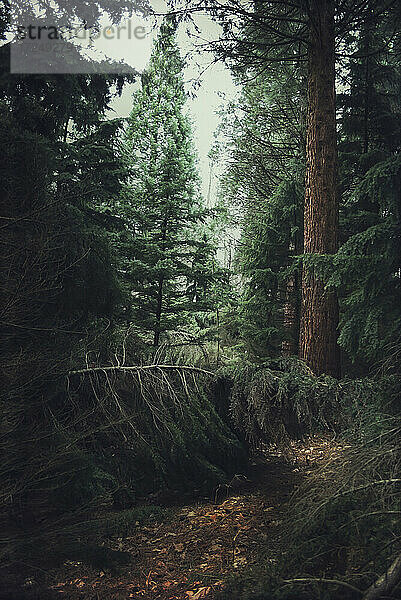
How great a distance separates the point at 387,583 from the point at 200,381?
317 centimetres

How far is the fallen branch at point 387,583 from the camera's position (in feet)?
7.11

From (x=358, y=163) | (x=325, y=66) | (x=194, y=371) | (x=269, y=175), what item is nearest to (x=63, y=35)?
(x=325, y=66)

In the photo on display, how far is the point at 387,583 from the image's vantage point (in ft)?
7.13

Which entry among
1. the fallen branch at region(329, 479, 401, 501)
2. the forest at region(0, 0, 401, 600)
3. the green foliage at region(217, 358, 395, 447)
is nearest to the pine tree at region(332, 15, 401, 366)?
the forest at region(0, 0, 401, 600)

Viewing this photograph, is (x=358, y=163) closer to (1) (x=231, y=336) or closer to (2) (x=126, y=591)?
(1) (x=231, y=336)

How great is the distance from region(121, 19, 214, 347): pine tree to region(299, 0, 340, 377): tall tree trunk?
3943mm

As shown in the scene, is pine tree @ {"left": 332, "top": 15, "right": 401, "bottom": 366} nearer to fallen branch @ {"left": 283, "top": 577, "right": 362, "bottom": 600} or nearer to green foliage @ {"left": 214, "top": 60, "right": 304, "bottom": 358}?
green foliage @ {"left": 214, "top": 60, "right": 304, "bottom": 358}

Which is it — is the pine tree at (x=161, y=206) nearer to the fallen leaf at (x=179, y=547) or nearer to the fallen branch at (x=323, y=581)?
the fallen leaf at (x=179, y=547)

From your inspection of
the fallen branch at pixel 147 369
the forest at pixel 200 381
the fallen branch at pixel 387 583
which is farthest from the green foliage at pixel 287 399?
the fallen branch at pixel 387 583

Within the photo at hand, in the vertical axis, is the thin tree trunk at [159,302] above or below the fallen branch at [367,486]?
above

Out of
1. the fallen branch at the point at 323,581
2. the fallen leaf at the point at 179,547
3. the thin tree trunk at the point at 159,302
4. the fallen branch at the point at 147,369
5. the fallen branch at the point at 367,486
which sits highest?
the thin tree trunk at the point at 159,302

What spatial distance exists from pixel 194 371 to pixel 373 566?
300 centimetres

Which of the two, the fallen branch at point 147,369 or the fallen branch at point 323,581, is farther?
the fallen branch at point 147,369

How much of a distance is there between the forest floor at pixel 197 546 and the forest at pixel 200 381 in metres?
0.02
